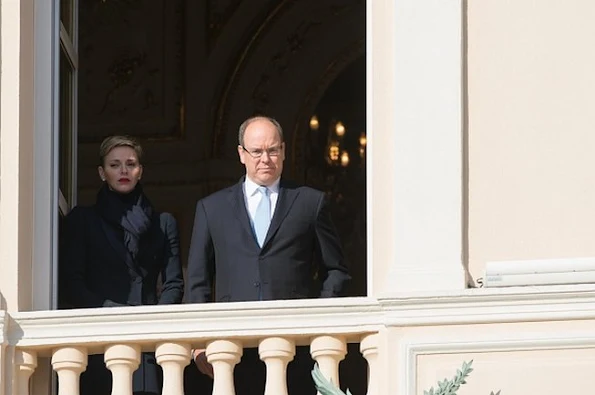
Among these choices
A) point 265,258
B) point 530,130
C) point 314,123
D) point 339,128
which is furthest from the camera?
point 339,128

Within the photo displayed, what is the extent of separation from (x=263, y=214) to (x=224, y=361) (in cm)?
84

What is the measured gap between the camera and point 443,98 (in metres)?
13.8

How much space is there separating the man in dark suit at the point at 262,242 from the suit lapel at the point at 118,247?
306 mm

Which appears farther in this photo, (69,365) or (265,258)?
(265,258)

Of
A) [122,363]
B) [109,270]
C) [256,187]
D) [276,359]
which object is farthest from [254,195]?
[122,363]

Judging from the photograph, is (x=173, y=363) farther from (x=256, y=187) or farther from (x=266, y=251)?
(x=256, y=187)

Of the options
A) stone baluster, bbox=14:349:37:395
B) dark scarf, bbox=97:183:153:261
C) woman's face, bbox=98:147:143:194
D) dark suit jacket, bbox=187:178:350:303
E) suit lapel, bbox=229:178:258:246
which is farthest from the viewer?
woman's face, bbox=98:147:143:194

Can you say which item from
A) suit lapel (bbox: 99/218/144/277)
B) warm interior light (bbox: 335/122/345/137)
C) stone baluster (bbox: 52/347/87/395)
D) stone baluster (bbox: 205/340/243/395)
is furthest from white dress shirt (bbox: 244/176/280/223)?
warm interior light (bbox: 335/122/345/137)

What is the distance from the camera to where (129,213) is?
1432 centimetres

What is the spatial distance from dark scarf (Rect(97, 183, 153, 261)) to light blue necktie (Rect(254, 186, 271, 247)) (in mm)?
560

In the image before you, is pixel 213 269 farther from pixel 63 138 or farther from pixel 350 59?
pixel 350 59

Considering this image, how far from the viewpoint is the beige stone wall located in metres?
13.6

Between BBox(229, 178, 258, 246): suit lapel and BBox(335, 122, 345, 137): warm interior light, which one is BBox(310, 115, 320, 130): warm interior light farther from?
BBox(229, 178, 258, 246): suit lapel

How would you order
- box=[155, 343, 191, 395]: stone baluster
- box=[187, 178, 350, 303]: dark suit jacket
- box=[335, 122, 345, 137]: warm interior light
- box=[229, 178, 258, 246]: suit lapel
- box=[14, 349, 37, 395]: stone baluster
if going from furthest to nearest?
box=[335, 122, 345, 137]: warm interior light → box=[229, 178, 258, 246]: suit lapel → box=[187, 178, 350, 303]: dark suit jacket → box=[14, 349, 37, 395]: stone baluster → box=[155, 343, 191, 395]: stone baluster
